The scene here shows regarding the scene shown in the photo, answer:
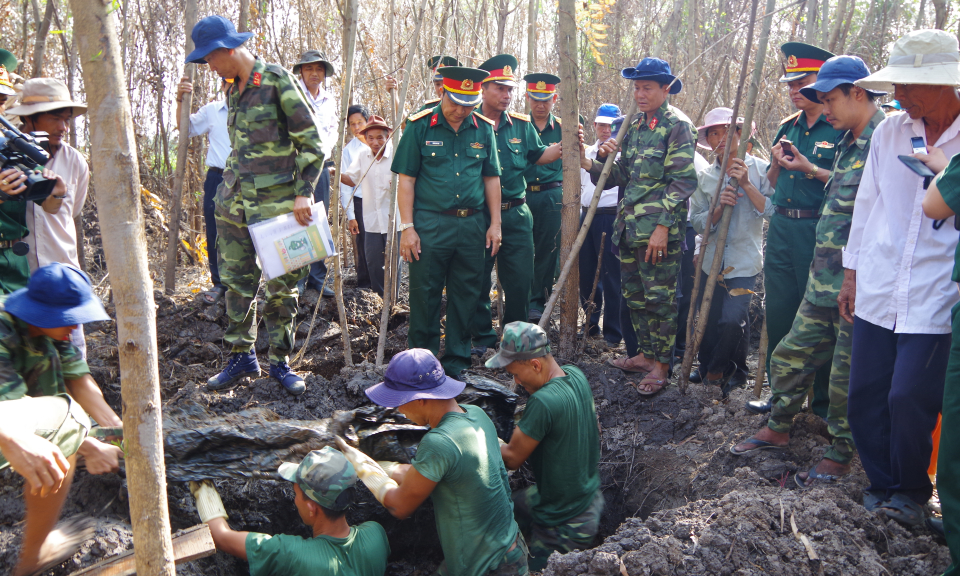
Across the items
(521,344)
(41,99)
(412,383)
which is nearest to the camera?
(412,383)

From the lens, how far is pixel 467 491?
2646mm

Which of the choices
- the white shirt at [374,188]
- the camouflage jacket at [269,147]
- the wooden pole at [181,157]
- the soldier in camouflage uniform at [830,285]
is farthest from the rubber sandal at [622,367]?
the wooden pole at [181,157]

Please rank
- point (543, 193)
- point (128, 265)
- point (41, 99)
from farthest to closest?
point (543, 193) < point (41, 99) < point (128, 265)

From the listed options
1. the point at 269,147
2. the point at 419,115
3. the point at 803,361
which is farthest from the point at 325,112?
the point at 803,361

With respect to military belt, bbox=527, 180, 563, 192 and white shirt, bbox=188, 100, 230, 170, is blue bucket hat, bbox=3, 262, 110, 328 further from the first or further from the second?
military belt, bbox=527, 180, 563, 192

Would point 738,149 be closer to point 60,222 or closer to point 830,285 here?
point 830,285

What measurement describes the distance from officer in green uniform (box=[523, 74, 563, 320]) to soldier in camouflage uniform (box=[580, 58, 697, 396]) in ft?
3.17

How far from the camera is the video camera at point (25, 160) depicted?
126 inches

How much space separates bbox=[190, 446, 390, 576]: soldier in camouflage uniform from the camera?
7.86 ft

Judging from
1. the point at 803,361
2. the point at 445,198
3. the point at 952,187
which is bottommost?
the point at 803,361

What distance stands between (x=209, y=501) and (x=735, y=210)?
3652 millimetres

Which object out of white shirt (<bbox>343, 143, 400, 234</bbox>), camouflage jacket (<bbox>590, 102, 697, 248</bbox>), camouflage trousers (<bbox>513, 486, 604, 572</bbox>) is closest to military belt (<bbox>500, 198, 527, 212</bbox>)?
camouflage jacket (<bbox>590, 102, 697, 248</bbox>)

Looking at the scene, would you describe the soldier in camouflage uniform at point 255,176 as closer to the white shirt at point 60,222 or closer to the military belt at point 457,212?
the white shirt at point 60,222

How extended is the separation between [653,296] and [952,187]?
2.25 meters
